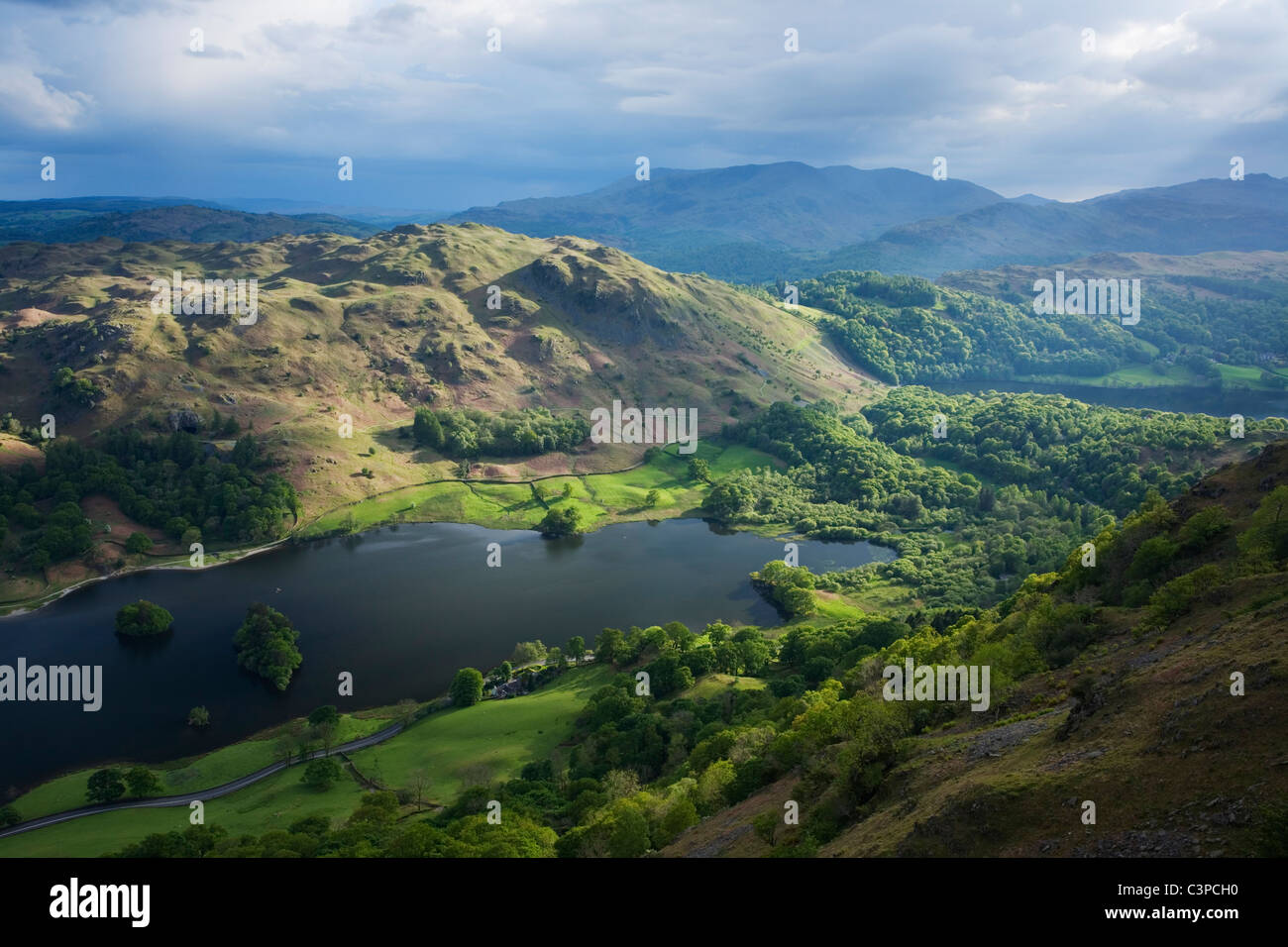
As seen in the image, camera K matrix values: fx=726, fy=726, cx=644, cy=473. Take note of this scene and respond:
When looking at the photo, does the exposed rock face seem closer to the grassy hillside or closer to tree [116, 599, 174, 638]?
the grassy hillside

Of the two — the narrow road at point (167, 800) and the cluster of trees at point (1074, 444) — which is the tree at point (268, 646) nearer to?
the narrow road at point (167, 800)

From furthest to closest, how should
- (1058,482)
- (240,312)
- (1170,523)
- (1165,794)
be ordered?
(240,312), (1058,482), (1170,523), (1165,794)

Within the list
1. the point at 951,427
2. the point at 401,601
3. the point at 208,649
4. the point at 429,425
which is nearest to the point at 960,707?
the point at 401,601

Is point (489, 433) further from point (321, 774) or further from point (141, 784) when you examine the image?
point (141, 784)

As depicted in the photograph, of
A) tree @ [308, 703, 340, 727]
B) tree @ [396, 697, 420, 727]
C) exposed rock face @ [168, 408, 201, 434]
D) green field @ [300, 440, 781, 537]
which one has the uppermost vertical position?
exposed rock face @ [168, 408, 201, 434]

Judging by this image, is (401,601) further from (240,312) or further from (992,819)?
(240,312)

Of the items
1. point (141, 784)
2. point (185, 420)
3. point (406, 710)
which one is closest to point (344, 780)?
point (406, 710)

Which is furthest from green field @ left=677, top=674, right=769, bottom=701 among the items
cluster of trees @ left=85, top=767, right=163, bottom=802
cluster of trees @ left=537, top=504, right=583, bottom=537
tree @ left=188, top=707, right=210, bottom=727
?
cluster of trees @ left=537, top=504, right=583, bottom=537
